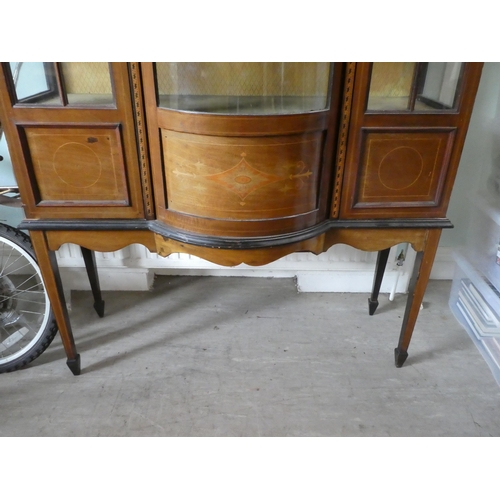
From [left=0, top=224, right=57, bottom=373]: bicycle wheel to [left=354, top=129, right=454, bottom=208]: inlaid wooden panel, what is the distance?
1067mm

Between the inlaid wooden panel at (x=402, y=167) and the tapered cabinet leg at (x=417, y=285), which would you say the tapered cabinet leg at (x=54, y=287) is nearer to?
the inlaid wooden panel at (x=402, y=167)

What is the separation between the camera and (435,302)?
183 cm

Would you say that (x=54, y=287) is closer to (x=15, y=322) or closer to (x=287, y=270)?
(x=15, y=322)

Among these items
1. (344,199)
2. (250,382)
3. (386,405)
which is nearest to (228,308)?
(250,382)

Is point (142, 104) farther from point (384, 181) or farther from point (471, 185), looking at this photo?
point (471, 185)

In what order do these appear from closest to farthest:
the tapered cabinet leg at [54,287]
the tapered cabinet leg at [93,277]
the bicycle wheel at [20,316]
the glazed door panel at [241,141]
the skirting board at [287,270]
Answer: the glazed door panel at [241,141]
the tapered cabinet leg at [54,287]
the bicycle wheel at [20,316]
the tapered cabinet leg at [93,277]
the skirting board at [287,270]

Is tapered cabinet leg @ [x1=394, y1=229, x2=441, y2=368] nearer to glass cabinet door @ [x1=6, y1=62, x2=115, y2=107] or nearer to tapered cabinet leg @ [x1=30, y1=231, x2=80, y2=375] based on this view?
glass cabinet door @ [x1=6, y1=62, x2=115, y2=107]

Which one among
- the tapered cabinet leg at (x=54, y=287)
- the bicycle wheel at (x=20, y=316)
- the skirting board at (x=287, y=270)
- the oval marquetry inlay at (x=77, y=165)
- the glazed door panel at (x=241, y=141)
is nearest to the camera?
the glazed door panel at (x=241, y=141)

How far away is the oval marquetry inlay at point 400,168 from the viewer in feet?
3.57

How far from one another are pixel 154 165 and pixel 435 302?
1.32 meters

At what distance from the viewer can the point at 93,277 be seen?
1.66m

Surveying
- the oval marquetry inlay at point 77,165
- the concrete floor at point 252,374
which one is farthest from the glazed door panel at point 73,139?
the concrete floor at point 252,374

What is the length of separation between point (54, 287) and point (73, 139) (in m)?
0.47

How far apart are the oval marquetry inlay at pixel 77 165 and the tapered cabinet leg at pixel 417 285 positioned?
2.94ft
